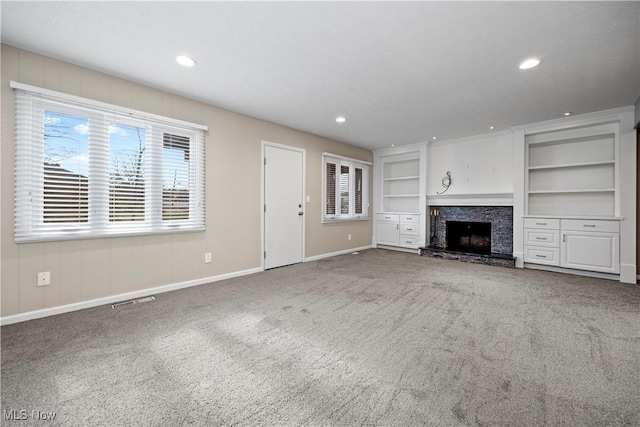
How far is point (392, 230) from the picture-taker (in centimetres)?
641

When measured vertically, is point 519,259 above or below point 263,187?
below

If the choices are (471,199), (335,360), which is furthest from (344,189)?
(335,360)

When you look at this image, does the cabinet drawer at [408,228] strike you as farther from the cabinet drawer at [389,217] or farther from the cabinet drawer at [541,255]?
the cabinet drawer at [541,255]

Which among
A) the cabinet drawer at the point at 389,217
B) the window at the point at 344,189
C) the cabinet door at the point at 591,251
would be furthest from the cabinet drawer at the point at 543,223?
the window at the point at 344,189

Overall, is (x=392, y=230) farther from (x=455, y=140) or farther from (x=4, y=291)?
(x=4, y=291)

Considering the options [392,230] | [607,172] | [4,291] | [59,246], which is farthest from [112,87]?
[607,172]

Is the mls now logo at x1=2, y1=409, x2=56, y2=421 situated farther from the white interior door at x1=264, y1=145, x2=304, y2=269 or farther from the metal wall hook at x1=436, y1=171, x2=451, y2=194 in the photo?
the metal wall hook at x1=436, y1=171, x2=451, y2=194

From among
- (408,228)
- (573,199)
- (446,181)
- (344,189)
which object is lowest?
(408,228)

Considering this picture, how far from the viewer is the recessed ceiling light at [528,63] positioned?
2.51 m

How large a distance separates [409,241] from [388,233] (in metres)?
0.57

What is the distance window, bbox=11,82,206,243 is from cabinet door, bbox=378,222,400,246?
173 inches

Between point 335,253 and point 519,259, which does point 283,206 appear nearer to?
point 335,253

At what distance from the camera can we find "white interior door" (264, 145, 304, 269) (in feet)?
14.5

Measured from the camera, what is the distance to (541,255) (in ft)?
14.4
